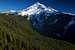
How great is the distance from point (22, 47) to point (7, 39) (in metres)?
1.69

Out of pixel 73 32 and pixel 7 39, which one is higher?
pixel 7 39

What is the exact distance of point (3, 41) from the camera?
637 inches

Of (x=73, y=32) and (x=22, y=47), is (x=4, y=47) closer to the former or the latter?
(x=22, y=47)

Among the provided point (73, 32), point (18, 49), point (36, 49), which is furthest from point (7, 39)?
point (73, 32)

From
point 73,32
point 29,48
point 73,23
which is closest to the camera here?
point 29,48

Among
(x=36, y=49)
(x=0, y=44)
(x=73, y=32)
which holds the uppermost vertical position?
(x=0, y=44)

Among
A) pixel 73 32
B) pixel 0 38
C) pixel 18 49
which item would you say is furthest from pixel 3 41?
pixel 73 32

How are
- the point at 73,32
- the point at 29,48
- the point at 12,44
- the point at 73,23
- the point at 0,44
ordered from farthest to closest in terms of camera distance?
1. the point at 73,23
2. the point at 73,32
3. the point at 29,48
4. the point at 12,44
5. the point at 0,44

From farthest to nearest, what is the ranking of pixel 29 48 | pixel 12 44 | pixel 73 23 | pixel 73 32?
pixel 73 23
pixel 73 32
pixel 29 48
pixel 12 44

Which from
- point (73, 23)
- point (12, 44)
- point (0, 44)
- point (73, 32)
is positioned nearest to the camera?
point (0, 44)

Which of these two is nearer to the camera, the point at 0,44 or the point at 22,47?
the point at 0,44

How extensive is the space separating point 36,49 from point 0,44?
Result: 15.3 ft

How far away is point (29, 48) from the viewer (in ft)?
59.6

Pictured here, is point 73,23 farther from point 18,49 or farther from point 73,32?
point 18,49
